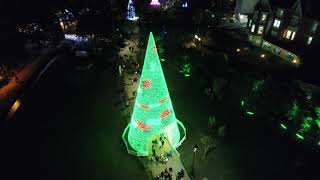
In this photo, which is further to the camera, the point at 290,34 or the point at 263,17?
the point at 263,17

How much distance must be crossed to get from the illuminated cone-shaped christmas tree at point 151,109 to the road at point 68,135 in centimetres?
216

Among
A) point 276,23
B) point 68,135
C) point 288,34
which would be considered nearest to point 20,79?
point 68,135

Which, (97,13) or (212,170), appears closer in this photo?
(212,170)

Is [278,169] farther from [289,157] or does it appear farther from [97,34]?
[97,34]

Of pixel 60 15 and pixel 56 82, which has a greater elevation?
pixel 60 15

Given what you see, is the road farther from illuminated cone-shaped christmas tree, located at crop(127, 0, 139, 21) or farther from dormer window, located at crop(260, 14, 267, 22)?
dormer window, located at crop(260, 14, 267, 22)

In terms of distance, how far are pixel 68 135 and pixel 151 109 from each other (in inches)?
373

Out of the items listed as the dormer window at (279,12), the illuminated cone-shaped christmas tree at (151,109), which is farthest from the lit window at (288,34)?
the illuminated cone-shaped christmas tree at (151,109)

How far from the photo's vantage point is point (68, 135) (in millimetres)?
23703

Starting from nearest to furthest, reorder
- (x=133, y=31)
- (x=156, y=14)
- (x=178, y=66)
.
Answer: (x=178, y=66)
(x=133, y=31)
(x=156, y=14)

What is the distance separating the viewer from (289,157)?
71.9 ft

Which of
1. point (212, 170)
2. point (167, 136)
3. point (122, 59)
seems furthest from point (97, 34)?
point (212, 170)

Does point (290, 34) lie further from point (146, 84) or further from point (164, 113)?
point (146, 84)

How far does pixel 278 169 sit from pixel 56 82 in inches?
1019
